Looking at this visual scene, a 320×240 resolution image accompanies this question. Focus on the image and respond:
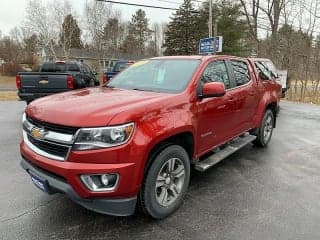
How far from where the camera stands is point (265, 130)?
6594mm

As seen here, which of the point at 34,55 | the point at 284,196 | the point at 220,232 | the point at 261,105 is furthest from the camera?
the point at 34,55

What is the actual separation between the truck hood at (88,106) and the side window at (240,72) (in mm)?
1933

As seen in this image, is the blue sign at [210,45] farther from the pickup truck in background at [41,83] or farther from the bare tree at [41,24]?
the bare tree at [41,24]

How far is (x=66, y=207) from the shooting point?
385 cm

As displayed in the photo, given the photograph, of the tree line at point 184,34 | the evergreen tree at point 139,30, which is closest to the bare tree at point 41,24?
the tree line at point 184,34

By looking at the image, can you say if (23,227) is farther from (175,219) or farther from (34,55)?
(34,55)

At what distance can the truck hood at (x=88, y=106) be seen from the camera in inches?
119

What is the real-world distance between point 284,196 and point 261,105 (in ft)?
7.35

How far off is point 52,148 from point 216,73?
2609 millimetres

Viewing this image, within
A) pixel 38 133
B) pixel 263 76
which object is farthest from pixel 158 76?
pixel 263 76

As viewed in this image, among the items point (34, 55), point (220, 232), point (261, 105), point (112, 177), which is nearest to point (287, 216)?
point (220, 232)

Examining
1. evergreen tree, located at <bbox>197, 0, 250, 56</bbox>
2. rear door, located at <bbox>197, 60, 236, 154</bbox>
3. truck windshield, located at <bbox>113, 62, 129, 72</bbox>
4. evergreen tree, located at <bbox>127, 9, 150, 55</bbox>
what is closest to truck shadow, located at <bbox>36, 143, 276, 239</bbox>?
rear door, located at <bbox>197, 60, 236, 154</bbox>

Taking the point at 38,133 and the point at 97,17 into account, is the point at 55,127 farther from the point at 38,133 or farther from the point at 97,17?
the point at 97,17

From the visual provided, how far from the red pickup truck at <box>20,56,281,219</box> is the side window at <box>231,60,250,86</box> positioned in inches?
17.1
